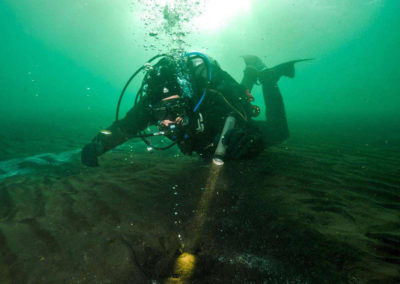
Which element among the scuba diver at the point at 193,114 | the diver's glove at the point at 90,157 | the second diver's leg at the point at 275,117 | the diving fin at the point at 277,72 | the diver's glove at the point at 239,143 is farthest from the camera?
the diving fin at the point at 277,72

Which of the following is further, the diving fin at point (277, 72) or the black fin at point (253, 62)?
the black fin at point (253, 62)

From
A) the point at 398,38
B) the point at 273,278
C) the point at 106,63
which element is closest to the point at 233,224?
the point at 273,278

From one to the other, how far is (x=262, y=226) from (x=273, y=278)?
22.7 inches

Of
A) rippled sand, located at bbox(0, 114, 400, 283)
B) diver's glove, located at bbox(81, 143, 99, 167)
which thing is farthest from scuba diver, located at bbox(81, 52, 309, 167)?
rippled sand, located at bbox(0, 114, 400, 283)

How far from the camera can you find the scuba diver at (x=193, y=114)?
2.76 metres

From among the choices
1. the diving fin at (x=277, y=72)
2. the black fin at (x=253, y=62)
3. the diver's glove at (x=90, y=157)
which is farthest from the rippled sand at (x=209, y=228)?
the black fin at (x=253, y=62)

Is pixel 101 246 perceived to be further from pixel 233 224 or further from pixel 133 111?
pixel 133 111

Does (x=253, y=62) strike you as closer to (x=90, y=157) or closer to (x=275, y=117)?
(x=275, y=117)

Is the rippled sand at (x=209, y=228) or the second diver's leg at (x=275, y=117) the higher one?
the second diver's leg at (x=275, y=117)

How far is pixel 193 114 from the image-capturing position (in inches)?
133

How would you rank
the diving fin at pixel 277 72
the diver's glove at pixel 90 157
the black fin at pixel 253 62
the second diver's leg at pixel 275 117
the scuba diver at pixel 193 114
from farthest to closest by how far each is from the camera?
the black fin at pixel 253 62, the diving fin at pixel 277 72, the second diver's leg at pixel 275 117, the diver's glove at pixel 90 157, the scuba diver at pixel 193 114

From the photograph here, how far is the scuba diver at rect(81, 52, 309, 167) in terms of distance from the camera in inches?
109

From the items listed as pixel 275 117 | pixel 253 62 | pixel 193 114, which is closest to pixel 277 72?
pixel 275 117

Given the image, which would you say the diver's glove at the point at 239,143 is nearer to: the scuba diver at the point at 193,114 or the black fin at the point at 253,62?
the scuba diver at the point at 193,114
